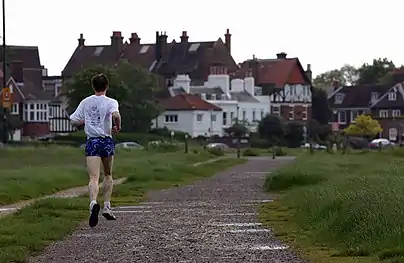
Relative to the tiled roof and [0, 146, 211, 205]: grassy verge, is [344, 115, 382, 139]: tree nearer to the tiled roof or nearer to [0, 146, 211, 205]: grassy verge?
the tiled roof

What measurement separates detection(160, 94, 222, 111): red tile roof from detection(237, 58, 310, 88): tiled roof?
16.3 metres

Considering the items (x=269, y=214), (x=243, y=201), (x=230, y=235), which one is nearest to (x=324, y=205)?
(x=230, y=235)

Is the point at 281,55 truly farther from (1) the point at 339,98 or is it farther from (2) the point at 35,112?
(2) the point at 35,112

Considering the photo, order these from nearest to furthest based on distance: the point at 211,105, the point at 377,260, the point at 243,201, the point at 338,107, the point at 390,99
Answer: the point at 377,260 < the point at 243,201 < the point at 211,105 < the point at 390,99 < the point at 338,107

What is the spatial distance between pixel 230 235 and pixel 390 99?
11635 centimetres

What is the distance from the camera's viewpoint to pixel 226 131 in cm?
11481

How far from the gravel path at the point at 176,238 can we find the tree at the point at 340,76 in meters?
162

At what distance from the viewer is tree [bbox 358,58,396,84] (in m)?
163

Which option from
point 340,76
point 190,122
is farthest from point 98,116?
point 340,76

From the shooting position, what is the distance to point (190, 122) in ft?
364

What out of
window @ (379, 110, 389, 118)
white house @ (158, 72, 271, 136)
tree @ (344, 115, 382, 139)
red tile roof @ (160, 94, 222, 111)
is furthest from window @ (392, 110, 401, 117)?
red tile roof @ (160, 94, 222, 111)

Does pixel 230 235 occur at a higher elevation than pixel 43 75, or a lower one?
lower

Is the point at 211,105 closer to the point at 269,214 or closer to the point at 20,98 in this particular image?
the point at 20,98

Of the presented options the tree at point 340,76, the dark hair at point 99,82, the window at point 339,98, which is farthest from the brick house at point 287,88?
the dark hair at point 99,82
